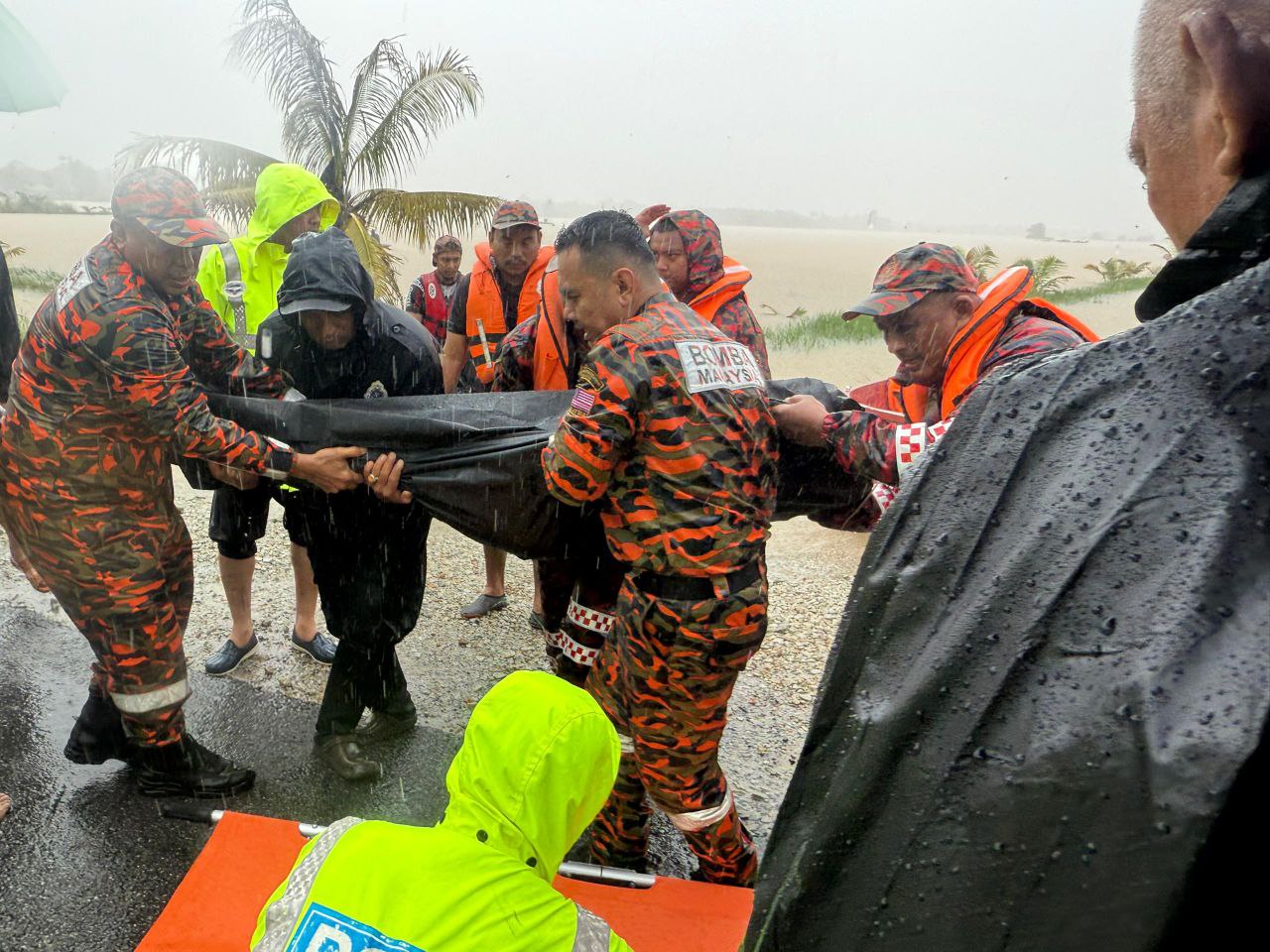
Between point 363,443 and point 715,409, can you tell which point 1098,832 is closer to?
point 715,409

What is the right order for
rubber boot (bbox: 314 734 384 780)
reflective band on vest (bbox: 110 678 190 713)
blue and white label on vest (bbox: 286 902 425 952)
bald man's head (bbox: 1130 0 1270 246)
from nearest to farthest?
bald man's head (bbox: 1130 0 1270 246) → blue and white label on vest (bbox: 286 902 425 952) → reflective band on vest (bbox: 110 678 190 713) → rubber boot (bbox: 314 734 384 780)

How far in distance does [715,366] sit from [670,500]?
43 cm

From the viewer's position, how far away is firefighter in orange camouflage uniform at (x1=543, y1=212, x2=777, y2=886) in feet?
7.67

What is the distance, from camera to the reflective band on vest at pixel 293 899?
139 cm

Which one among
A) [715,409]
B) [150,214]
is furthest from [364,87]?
[715,409]

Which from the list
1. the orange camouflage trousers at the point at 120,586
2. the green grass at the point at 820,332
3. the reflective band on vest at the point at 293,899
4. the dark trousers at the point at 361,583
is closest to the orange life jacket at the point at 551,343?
the dark trousers at the point at 361,583

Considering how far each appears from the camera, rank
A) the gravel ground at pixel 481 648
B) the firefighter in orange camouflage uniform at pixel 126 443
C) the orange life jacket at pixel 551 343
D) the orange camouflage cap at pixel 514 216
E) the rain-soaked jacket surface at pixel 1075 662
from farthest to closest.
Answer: the orange camouflage cap at pixel 514 216, the gravel ground at pixel 481 648, the orange life jacket at pixel 551 343, the firefighter in orange camouflage uniform at pixel 126 443, the rain-soaked jacket surface at pixel 1075 662

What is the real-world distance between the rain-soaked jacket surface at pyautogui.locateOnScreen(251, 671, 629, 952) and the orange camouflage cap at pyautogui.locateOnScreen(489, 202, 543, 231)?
3.61 metres

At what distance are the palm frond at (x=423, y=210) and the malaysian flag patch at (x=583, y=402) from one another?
30.6ft

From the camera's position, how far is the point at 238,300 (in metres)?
4.06

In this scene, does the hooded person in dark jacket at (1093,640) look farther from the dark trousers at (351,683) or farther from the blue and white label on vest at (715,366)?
the dark trousers at (351,683)

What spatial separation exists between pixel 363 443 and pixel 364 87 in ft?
33.5

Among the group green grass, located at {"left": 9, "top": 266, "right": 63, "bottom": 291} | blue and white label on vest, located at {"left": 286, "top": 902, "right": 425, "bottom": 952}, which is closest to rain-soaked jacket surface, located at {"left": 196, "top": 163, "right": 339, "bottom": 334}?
blue and white label on vest, located at {"left": 286, "top": 902, "right": 425, "bottom": 952}

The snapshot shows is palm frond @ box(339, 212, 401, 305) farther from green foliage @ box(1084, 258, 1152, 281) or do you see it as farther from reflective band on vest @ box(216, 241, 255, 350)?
green foliage @ box(1084, 258, 1152, 281)
